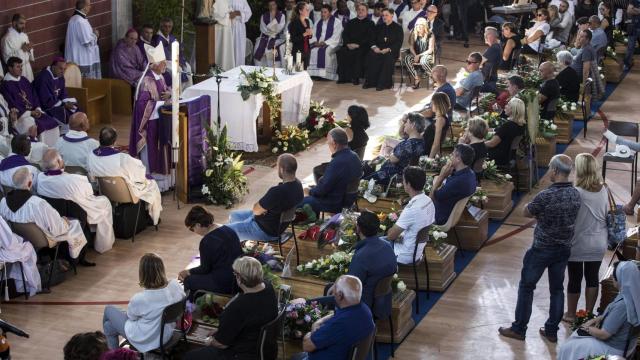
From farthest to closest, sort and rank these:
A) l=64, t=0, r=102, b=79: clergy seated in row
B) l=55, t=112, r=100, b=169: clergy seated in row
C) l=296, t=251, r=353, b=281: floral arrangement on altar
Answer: l=64, t=0, r=102, b=79: clergy seated in row, l=55, t=112, r=100, b=169: clergy seated in row, l=296, t=251, r=353, b=281: floral arrangement on altar

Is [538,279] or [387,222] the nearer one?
[538,279]

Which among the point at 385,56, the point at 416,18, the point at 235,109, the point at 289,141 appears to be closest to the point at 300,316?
the point at 235,109

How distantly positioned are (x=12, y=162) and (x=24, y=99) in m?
3.45

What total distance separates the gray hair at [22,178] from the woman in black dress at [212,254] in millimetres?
2054

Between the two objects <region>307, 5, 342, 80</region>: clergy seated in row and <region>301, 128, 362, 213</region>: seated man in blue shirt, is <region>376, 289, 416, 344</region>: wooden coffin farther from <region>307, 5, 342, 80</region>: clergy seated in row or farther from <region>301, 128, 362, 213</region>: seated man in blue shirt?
<region>307, 5, 342, 80</region>: clergy seated in row

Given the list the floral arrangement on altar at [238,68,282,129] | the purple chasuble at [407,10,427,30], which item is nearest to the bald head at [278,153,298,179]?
the floral arrangement on altar at [238,68,282,129]

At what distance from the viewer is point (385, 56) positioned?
59.4 ft

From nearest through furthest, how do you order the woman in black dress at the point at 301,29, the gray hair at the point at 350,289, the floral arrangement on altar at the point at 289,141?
the gray hair at the point at 350,289 → the floral arrangement on altar at the point at 289,141 → the woman in black dress at the point at 301,29

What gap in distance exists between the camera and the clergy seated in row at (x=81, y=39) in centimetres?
1523

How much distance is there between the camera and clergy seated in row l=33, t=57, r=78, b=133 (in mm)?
13820

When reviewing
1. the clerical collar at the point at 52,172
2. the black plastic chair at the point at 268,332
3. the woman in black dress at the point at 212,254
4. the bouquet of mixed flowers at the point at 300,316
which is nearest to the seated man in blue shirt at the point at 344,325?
the black plastic chair at the point at 268,332

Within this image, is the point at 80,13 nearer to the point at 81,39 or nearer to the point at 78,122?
the point at 81,39

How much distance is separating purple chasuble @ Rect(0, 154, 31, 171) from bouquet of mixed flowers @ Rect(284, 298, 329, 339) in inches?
140

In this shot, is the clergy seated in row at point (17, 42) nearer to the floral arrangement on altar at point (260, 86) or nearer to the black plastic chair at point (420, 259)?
the floral arrangement on altar at point (260, 86)
